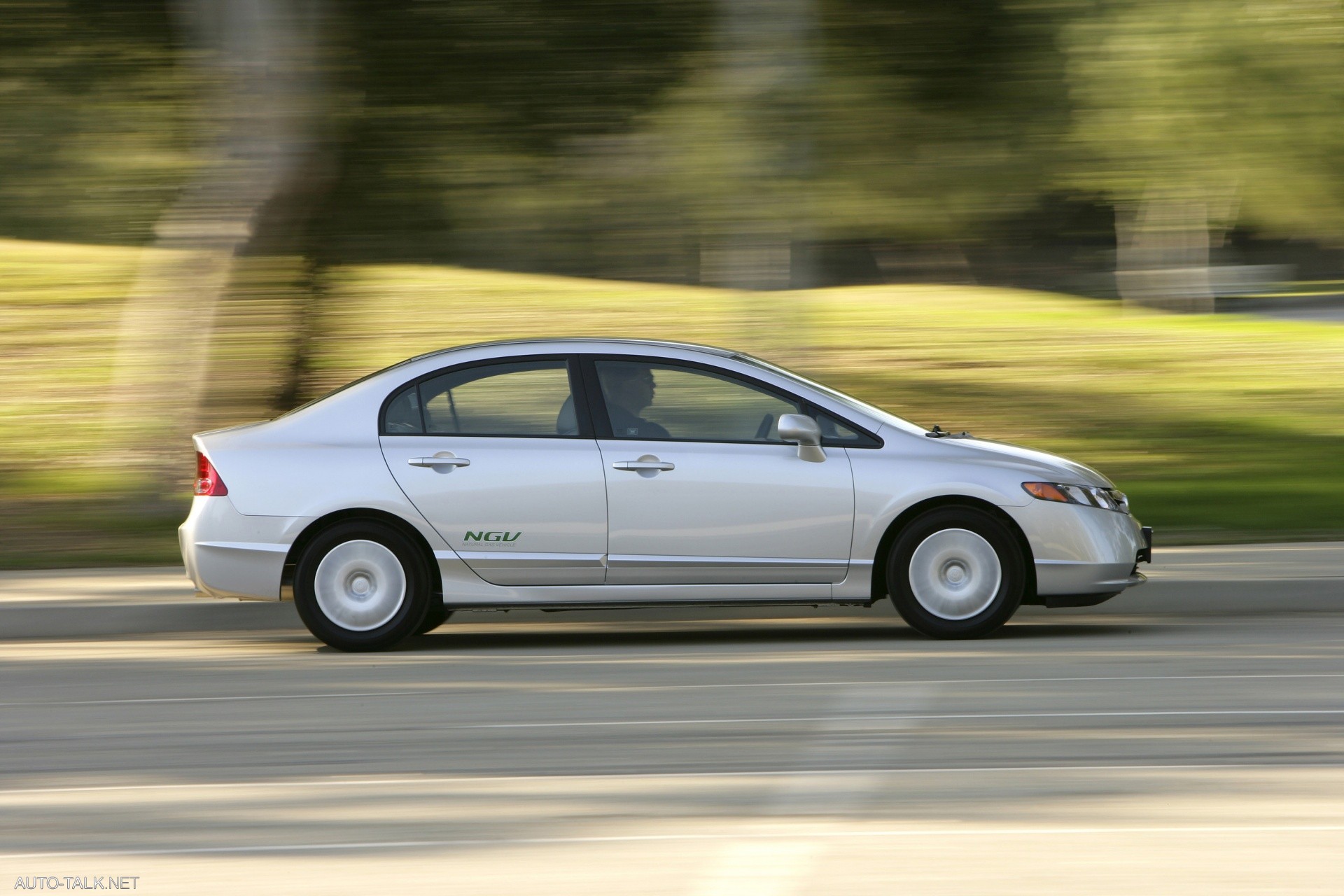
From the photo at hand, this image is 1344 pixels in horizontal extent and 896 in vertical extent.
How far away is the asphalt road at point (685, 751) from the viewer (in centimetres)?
471

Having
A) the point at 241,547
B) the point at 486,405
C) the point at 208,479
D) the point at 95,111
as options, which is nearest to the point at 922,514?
the point at 486,405

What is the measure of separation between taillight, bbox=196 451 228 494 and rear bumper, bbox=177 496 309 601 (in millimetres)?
40

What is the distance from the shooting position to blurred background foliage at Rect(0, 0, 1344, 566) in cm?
1267

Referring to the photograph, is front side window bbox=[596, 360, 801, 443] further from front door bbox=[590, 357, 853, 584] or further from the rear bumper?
the rear bumper

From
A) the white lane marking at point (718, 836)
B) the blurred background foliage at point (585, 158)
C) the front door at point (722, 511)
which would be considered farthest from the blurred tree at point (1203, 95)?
the white lane marking at point (718, 836)

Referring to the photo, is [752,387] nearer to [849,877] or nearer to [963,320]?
[849,877]

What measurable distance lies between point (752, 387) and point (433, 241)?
684cm

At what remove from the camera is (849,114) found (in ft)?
45.7

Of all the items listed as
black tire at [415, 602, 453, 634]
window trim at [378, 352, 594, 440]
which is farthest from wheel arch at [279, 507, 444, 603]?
black tire at [415, 602, 453, 634]

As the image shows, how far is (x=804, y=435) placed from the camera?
8.19 metres

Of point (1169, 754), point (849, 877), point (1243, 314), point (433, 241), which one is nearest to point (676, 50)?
point (433, 241)

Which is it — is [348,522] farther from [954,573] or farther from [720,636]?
[954,573]

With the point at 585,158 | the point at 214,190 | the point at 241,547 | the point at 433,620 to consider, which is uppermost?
the point at 585,158

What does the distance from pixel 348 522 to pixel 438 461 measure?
52cm
